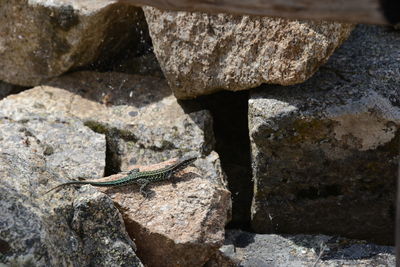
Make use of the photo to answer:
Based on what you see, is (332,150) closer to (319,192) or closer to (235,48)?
(319,192)

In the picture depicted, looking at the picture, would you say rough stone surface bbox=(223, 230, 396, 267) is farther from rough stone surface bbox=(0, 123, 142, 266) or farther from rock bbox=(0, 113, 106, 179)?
rock bbox=(0, 113, 106, 179)

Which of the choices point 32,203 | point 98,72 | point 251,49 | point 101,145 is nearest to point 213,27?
point 251,49

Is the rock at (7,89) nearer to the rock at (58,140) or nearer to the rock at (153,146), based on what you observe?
the rock at (153,146)

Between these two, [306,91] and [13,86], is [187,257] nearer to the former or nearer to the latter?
[306,91]

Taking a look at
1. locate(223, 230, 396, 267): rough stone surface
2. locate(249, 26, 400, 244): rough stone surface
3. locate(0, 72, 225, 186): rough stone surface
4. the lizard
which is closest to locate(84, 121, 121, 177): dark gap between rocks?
locate(0, 72, 225, 186): rough stone surface

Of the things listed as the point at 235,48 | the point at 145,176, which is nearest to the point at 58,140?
the point at 145,176

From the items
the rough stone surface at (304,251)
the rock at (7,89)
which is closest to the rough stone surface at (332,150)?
the rough stone surface at (304,251)
